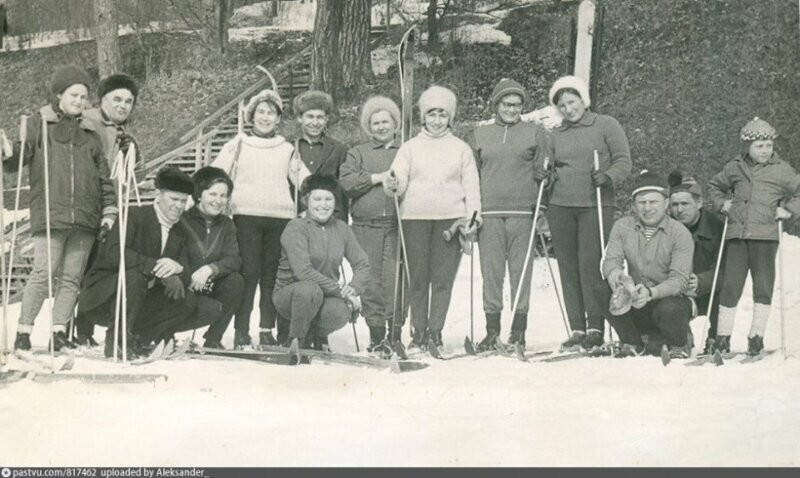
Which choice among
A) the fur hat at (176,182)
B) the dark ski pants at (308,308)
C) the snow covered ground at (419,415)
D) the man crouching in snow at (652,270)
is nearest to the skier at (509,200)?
the snow covered ground at (419,415)

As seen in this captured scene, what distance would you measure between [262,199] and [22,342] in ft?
4.83

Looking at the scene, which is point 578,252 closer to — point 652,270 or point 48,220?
point 652,270

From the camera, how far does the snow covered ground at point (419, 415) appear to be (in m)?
4.71

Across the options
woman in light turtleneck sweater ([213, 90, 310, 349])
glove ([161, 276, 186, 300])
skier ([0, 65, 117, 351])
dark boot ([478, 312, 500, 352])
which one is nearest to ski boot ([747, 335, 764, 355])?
dark boot ([478, 312, 500, 352])

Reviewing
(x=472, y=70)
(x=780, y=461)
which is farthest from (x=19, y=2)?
(x=780, y=461)

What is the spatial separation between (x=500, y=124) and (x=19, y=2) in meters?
3.06

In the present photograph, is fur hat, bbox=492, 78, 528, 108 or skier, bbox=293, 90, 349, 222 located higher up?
fur hat, bbox=492, 78, 528, 108

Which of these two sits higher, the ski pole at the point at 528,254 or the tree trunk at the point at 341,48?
the tree trunk at the point at 341,48

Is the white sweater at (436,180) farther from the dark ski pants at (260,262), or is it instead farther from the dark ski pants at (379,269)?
the dark ski pants at (260,262)

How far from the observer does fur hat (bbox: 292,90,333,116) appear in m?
5.75

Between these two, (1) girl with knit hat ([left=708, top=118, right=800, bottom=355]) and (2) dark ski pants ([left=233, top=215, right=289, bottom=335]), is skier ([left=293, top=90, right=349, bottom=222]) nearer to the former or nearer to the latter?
(2) dark ski pants ([left=233, top=215, right=289, bottom=335])

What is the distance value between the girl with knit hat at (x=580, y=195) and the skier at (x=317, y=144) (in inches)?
43.5

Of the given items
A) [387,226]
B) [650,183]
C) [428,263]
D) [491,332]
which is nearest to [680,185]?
[650,183]

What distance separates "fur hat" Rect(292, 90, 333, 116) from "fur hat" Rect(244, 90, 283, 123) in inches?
4.6
